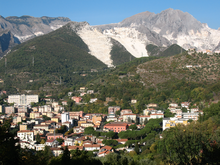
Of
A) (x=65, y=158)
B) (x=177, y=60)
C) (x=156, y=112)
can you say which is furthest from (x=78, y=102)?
(x=65, y=158)

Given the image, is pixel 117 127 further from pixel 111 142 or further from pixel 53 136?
pixel 53 136

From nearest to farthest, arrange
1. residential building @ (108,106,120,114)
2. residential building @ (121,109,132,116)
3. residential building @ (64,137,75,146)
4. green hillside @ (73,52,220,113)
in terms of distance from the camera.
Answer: residential building @ (64,137,75,146)
residential building @ (121,109,132,116)
residential building @ (108,106,120,114)
green hillside @ (73,52,220,113)

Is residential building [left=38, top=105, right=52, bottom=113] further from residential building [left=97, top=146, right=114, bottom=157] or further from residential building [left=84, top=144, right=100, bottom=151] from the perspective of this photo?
residential building [left=97, top=146, right=114, bottom=157]

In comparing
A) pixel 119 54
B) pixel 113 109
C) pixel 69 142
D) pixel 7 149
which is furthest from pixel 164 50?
pixel 7 149

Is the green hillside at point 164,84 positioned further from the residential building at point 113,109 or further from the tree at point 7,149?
the tree at point 7,149

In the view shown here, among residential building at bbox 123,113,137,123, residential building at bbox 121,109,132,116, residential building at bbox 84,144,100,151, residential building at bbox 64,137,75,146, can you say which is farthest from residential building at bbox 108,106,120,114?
residential building at bbox 84,144,100,151
